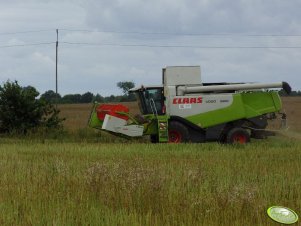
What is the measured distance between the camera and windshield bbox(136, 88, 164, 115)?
18.6 m

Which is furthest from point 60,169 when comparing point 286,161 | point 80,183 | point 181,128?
point 181,128

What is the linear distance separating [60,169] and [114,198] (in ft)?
8.04

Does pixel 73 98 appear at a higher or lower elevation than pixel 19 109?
higher

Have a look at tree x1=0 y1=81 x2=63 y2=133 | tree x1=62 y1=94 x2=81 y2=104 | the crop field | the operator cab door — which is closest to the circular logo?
the crop field

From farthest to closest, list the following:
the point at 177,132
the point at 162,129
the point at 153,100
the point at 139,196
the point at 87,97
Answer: the point at 87,97, the point at 153,100, the point at 177,132, the point at 162,129, the point at 139,196

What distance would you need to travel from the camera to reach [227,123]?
18672 mm

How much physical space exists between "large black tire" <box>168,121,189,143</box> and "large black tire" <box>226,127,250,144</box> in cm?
144

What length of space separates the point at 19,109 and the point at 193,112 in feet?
24.6

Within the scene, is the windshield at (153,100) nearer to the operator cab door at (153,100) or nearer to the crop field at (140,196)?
the operator cab door at (153,100)

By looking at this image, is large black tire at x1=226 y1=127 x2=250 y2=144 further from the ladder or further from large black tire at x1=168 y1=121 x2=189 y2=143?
the ladder

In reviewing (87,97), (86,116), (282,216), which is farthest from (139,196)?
(87,97)

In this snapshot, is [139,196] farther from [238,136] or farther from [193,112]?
[238,136]

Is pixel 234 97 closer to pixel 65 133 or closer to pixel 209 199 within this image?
pixel 65 133

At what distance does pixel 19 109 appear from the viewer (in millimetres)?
21734
